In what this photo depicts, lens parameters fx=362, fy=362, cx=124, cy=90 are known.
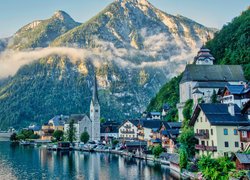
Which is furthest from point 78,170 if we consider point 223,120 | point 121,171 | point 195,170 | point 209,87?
point 209,87

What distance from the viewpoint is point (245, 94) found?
259 ft

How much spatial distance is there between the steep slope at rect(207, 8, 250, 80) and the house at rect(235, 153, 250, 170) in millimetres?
77906

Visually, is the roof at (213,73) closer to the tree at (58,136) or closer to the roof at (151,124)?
the roof at (151,124)

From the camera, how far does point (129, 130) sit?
15662cm

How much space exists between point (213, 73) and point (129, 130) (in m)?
50.6

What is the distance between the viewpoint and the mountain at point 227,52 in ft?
474

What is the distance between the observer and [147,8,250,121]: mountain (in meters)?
144

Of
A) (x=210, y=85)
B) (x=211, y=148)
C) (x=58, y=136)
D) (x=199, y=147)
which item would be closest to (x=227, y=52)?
(x=210, y=85)

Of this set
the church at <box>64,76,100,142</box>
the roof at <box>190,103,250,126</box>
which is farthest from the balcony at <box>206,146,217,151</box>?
the church at <box>64,76,100,142</box>

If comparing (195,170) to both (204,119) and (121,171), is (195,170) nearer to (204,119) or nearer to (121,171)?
(204,119)

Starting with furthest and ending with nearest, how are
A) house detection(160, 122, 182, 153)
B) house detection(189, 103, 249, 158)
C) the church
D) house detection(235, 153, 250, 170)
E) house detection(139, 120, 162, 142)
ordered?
the church
house detection(139, 120, 162, 142)
house detection(160, 122, 182, 153)
house detection(189, 103, 249, 158)
house detection(235, 153, 250, 170)

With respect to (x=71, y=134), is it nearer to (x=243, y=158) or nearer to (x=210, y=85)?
(x=210, y=85)

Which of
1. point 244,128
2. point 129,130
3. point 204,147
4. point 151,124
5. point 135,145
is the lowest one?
point 135,145

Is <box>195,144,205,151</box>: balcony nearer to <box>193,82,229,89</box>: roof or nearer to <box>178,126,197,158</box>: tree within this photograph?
<box>178,126,197,158</box>: tree
